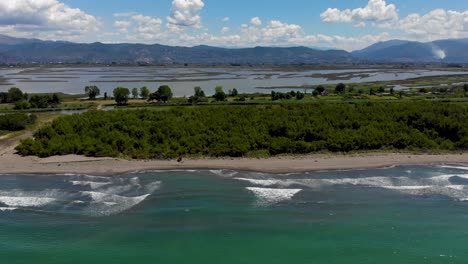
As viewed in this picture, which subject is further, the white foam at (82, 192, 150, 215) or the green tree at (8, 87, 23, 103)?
the green tree at (8, 87, 23, 103)

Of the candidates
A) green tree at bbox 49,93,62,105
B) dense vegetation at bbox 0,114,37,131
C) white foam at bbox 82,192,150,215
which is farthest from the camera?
green tree at bbox 49,93,62,105

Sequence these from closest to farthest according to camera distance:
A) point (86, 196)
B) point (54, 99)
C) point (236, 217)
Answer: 1. point (236, 217)
2. point (86, 196)
3. point (54, 99)

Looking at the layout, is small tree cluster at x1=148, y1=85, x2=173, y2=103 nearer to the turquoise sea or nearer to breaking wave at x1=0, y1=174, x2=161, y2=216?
the turquoise sea

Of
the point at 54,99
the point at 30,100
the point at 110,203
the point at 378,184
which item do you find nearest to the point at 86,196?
the point at 110,203

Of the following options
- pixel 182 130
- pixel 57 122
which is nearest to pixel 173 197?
pixel 182 130

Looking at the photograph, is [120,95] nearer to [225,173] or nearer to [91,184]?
[91,184]

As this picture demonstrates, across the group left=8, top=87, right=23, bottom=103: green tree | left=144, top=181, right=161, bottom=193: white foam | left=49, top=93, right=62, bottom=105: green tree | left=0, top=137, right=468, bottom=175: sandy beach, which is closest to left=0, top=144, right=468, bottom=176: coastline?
left=0, top=137, right=468, bottom=175: sandy beach
